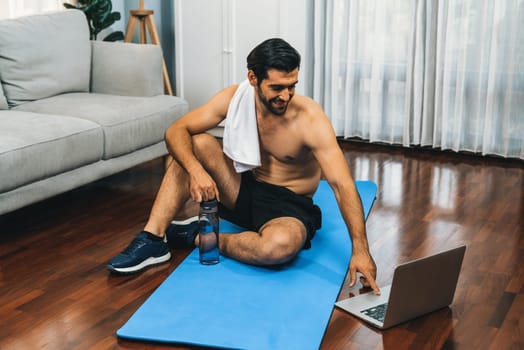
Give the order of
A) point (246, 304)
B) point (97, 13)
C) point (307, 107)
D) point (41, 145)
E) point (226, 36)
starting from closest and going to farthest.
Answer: point (246, 304) → point (307, 107) → point (41, 145) → point (97, 13) → point (226, 36)

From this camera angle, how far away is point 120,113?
3.27 meters

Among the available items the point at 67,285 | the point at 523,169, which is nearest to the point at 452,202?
the point at 523,169

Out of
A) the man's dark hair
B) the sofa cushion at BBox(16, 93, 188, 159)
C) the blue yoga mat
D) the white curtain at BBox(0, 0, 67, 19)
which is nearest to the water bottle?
the blue yoga mat

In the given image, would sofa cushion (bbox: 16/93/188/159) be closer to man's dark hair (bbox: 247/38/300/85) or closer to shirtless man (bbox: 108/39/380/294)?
shirtless man (bbox: 108/39/380/294)

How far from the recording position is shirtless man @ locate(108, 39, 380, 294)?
2.29 metres

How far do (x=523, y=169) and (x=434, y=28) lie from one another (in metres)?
0.91

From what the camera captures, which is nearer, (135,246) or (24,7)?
(135,246)

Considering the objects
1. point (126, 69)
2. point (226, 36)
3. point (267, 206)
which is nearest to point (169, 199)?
point (267, 206)

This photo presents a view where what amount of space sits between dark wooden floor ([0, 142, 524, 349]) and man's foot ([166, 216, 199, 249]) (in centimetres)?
7

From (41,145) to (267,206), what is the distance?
917 millimetres

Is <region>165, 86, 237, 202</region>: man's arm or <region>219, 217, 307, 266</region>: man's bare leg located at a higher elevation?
<region>165, 86, 237, 202</region>: man's arm

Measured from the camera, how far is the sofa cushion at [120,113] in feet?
10.5

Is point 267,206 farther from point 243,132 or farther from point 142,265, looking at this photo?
point 142,265

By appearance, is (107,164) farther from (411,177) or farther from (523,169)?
(523,169)
